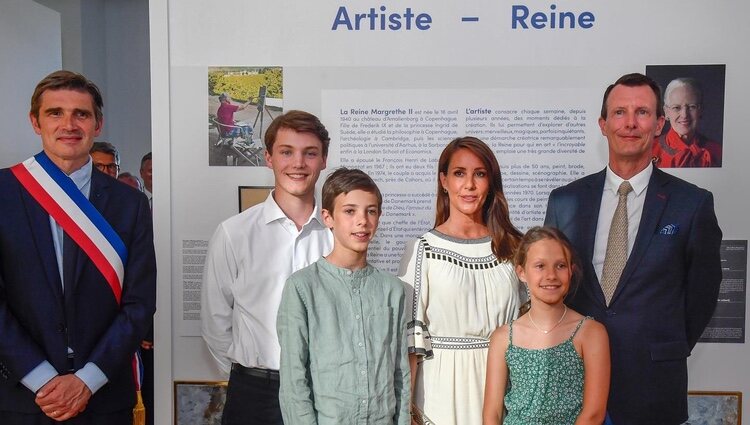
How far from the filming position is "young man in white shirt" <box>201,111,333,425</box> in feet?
8.54

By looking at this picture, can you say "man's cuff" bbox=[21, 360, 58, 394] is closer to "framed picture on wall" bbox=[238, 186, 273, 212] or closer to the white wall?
"framed picture on wall" bbox=[238, 186, 273, 212]

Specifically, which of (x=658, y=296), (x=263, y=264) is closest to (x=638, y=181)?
(x=658, y=296)

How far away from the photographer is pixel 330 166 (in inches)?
119

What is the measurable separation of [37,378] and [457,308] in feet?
4.89

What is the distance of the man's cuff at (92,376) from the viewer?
2.38 m

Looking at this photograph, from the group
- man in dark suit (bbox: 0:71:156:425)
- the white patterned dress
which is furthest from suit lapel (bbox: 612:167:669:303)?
man in dark suit (bbox: 0:71:156:425)

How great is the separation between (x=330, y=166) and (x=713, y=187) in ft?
5.62

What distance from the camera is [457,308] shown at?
2359 mm

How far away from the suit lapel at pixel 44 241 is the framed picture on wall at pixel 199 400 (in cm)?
93

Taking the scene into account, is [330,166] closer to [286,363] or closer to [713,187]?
[286,363]

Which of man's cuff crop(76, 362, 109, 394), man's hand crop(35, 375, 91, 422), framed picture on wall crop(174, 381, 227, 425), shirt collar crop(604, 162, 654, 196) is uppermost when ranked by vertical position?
shirt collar crop(604, 162, 654, 196)

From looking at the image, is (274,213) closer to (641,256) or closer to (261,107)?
(261,107)

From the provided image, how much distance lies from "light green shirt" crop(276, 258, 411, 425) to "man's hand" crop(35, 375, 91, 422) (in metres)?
0.75

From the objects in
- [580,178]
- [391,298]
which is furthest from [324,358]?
[580,178]
